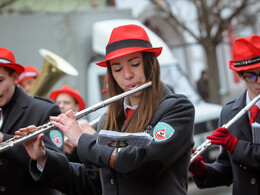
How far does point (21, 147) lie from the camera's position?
299cm

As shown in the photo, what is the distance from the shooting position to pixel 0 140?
115 inches

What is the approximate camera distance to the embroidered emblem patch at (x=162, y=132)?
2.43 metres

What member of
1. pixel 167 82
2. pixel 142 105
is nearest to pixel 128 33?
pixel 142 105

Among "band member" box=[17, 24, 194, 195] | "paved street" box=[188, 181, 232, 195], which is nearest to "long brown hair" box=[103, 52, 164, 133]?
"band member" box=[17, 24, 194, 195]

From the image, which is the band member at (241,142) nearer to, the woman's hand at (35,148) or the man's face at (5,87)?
the woman's hand at (35,148)

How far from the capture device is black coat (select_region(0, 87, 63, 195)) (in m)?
2.96

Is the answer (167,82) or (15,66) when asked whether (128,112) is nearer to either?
(15,66)

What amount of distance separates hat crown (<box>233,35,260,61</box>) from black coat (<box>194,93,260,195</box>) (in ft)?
0.96

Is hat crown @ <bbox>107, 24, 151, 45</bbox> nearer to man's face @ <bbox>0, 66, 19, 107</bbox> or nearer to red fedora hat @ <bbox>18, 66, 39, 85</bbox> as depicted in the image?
man's face @ <bbox>0, 66, 19, 107</bbox>

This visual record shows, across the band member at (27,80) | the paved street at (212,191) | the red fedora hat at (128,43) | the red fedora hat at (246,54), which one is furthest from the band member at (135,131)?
the paved street at (212,191)

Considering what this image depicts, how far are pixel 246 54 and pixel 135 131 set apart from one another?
1.05m

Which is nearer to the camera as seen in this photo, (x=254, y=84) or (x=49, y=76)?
(x=254, y=84)

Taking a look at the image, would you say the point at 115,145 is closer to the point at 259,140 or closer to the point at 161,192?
the point at 161,192

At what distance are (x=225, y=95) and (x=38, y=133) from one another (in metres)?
17.8
